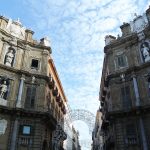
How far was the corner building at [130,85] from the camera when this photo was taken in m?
24.5

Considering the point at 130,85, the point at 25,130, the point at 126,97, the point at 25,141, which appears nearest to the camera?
the point at 25,141

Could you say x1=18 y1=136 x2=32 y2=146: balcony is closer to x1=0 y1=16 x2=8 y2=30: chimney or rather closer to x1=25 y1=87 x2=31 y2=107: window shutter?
x1=25 y1=87 x2=31 y2=107: window shutter

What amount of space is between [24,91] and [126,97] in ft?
37.0

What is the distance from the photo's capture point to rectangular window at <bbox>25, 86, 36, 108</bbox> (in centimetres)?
2677

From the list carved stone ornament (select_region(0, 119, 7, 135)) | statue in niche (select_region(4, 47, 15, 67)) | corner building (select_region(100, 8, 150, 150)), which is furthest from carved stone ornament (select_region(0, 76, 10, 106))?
corner building (select_region(100, 8, 150, 150))

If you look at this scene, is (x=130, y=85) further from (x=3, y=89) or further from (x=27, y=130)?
(x=3, y=89)

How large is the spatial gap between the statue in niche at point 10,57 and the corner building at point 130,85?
11499 millimetres

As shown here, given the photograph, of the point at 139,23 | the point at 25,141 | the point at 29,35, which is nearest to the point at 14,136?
the point at 25,141

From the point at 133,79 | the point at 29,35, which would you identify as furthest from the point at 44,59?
the point at 133,79

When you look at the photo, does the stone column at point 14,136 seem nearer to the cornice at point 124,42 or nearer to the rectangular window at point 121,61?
the rectangular window at point 121,61

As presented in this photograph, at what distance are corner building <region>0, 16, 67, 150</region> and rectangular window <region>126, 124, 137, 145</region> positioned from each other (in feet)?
27.6

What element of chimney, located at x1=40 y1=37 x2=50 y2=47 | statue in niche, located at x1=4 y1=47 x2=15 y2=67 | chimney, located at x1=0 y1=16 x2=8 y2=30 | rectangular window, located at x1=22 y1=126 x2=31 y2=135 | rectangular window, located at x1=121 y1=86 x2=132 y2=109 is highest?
chimney, located at x1=0 y1=16 x2=8 y2=30

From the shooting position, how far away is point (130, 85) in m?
27.3

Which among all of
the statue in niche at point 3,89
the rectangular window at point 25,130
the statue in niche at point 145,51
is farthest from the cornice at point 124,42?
the rectangular window at point 25,130
